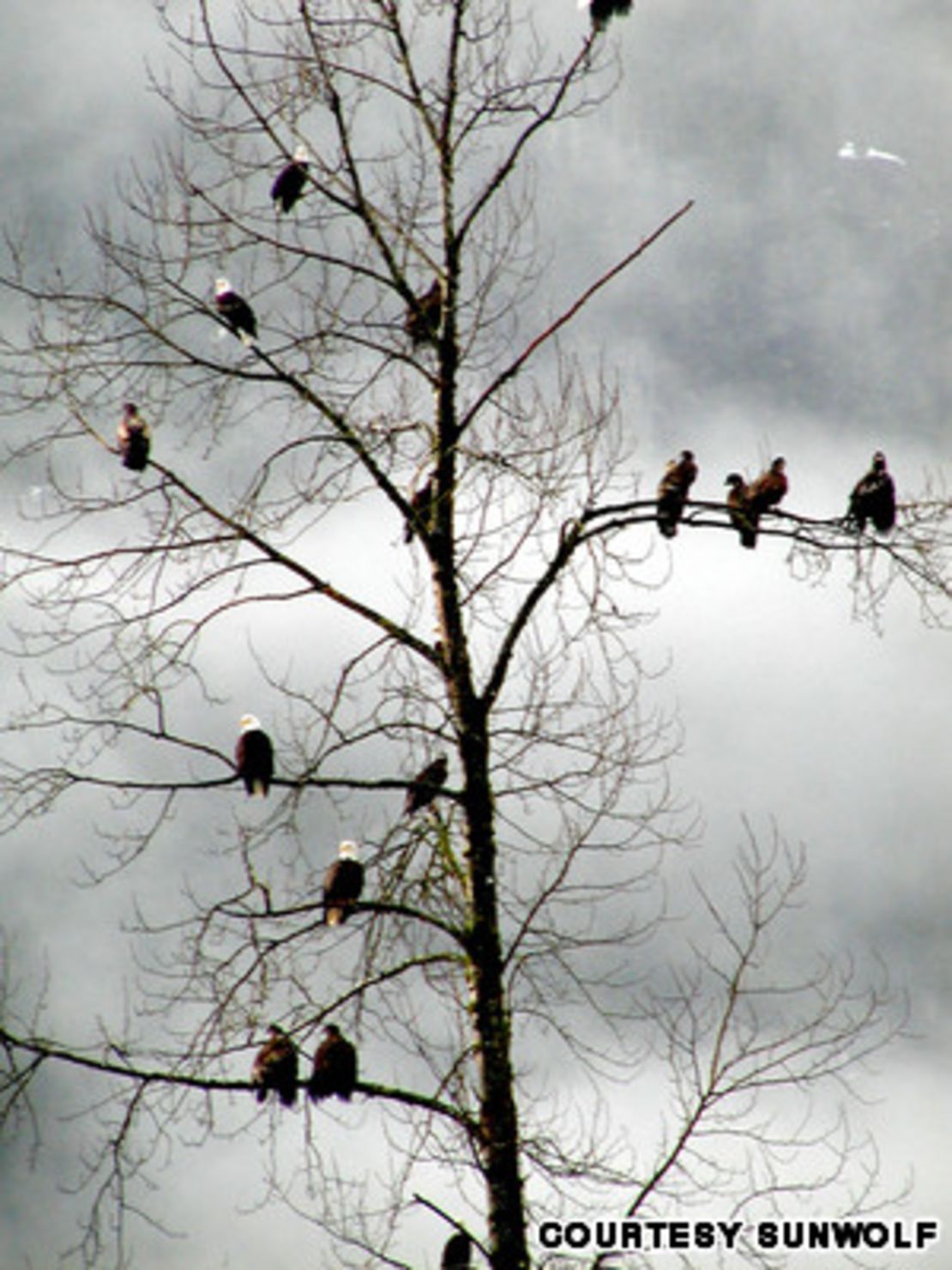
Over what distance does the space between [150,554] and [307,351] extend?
1.18m

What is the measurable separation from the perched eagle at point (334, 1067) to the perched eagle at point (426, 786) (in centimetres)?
99

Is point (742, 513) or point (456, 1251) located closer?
point (742, 513)

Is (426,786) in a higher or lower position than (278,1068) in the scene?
higher

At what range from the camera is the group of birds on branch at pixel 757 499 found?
730cm

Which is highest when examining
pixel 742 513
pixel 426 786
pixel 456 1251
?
pixel 742 513

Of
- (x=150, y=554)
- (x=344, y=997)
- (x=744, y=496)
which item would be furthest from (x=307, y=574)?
(x=744, y=496)

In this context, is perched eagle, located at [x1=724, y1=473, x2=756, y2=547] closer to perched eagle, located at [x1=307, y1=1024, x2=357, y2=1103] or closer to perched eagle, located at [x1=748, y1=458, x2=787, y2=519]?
perched eagle, located at [x1=748, y1=458, x2=787, y2=519]

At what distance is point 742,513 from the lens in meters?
7.24

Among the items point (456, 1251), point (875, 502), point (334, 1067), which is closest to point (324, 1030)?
point (334, 1067)

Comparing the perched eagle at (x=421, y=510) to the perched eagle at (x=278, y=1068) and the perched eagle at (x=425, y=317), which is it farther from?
the perched eagle at (x=278, y=1068)

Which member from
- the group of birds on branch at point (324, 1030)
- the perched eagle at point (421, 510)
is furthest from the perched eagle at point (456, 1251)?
the perched eagle at point (421, 510)

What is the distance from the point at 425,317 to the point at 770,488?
7.24 ft

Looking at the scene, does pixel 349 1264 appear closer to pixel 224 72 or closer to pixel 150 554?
pixel 150 554

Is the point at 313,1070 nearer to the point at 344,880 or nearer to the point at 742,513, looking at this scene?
the point at 344,880
